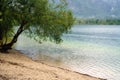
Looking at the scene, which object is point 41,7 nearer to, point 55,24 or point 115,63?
point 55,24

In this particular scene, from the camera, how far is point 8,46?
40.4 meters

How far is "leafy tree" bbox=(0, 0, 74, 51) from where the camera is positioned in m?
37.5

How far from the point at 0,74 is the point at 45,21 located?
18200 mm

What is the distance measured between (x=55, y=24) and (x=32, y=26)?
10.2ft

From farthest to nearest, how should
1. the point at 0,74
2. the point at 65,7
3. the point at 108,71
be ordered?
the point at 65,7 < the point at 108,71 < the point at 0,74

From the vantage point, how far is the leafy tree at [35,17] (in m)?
37.5

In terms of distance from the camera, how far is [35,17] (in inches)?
1485

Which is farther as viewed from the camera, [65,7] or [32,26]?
[65,7]

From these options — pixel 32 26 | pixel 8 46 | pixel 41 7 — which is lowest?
pixel 8 46

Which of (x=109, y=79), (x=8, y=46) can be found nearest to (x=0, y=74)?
(x=109, y=79)

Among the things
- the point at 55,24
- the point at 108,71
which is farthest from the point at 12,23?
the point at 108,71

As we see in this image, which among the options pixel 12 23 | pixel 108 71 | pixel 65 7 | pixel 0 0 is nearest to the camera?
pixel 108 71

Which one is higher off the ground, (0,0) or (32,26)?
(0,0)

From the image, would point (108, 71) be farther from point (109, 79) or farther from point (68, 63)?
point (68, 63)
